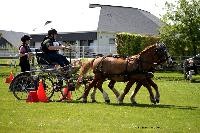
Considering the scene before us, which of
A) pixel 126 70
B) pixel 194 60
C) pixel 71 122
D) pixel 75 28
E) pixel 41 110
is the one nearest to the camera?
pixel 71 122

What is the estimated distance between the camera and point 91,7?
259ft

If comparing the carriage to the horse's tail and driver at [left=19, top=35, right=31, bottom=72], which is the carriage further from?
driver at [left=19, top=35, right=31, bottom=72]

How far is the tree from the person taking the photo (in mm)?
50656

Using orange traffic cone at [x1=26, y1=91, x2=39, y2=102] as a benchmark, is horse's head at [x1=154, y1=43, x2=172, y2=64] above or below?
above

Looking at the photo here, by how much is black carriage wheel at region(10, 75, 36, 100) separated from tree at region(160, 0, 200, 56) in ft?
109

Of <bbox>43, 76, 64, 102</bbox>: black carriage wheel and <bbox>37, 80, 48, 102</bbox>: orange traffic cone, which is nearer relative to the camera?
<bbox>37, 80, 48, 102</bbox>: orange traffic cone

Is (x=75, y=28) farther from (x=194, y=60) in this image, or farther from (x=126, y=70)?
(x=126, y=70)

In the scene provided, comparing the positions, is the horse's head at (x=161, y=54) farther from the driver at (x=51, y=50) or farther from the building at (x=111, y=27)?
the building at (x=111, y=27)

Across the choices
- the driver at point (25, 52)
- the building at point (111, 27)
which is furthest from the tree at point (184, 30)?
the driver at point (25, 52)

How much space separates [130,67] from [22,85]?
400 centimetres

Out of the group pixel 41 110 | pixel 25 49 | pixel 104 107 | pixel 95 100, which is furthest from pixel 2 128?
pixel 25 49

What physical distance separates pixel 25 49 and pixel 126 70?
4950 mm

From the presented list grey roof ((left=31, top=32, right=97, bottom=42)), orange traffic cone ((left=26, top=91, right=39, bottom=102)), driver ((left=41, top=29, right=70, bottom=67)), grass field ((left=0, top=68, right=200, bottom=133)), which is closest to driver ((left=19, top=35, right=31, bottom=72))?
driver ((left=41, top=29, right=70, bottom=67))

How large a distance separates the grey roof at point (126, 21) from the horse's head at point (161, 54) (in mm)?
53368
